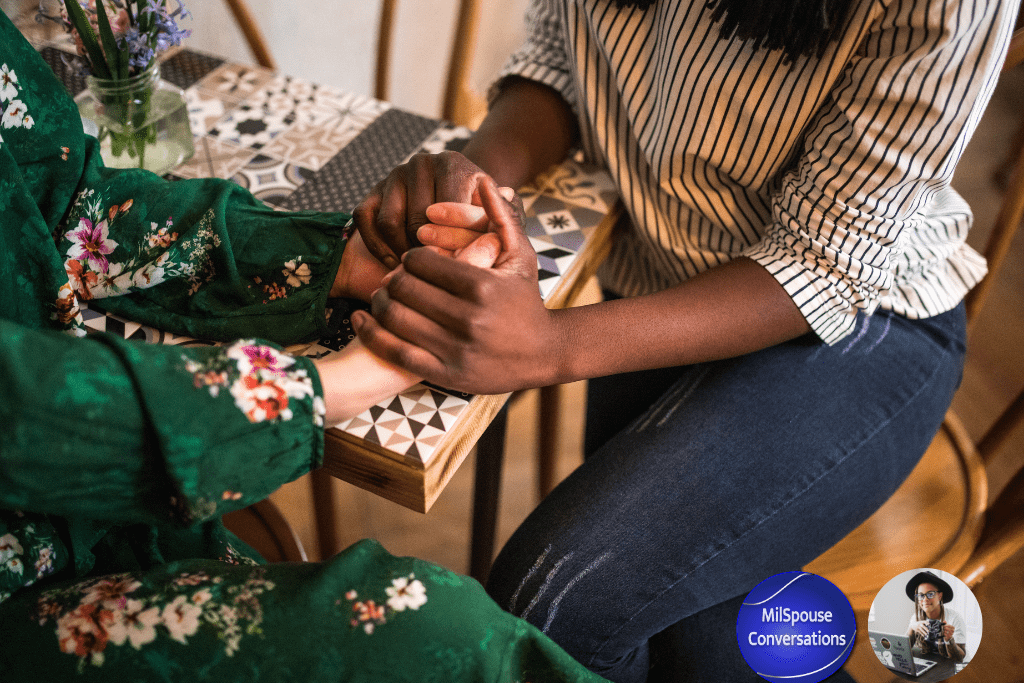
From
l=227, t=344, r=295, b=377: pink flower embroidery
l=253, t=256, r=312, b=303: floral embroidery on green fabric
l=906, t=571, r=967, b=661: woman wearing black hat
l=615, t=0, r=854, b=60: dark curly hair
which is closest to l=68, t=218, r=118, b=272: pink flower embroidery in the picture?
l=253, t=256, r=312, b=303: floral embroidery on green fabric

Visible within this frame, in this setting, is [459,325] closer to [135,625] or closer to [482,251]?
[482,251]

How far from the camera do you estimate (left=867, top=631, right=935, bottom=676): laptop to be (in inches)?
19.4

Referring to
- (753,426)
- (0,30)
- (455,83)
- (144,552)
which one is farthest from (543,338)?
(455,83)

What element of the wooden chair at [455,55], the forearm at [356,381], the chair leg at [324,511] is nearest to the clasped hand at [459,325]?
the forearm at [356,381]

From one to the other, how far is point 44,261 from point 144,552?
26 centimetres

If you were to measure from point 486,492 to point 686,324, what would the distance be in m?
0.46

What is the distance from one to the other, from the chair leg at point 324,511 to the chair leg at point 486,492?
0.24m

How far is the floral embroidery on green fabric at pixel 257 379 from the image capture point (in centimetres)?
50

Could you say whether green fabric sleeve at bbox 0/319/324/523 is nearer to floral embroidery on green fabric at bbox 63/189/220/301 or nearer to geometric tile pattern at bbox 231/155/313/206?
floral embroidery on green fabric at bbox 63/189/220/301

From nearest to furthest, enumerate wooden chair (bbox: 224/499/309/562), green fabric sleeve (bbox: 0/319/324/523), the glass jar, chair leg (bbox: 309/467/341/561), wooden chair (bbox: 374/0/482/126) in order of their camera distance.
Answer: green fabric sleeve (bbox: 0/319/324/523) < the glass jar < wooden chair (bbox: 224/499/309/562) < chair leg (bbox: 309/467/341/561) < wooden chair (bbox: 374/0/482/126)

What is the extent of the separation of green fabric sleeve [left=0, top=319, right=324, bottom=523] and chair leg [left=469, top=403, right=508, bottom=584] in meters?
0.42

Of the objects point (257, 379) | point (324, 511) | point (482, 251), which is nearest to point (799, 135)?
point (482, 251)

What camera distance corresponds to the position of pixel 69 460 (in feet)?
1.51

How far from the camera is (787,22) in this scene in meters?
0.65
